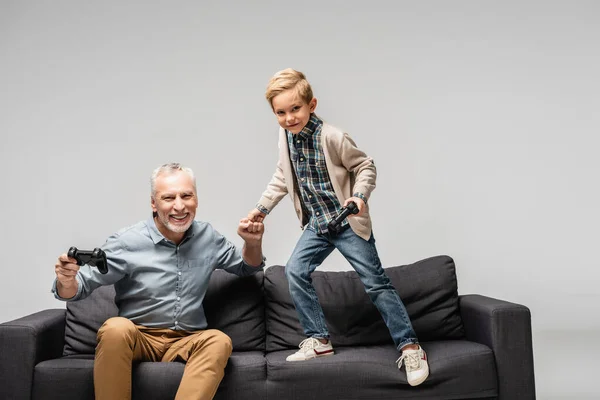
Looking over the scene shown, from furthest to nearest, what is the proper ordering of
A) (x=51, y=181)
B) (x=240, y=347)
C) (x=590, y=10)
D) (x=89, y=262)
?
(x=590, y=10) < (x=51, y=181) < (x=240, y=347) < (x=89, y=262)

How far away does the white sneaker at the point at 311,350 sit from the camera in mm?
3112

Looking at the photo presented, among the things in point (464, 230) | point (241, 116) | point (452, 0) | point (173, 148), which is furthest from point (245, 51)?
point (464, 230)

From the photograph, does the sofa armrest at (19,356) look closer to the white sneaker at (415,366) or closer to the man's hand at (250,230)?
the man's hand at (250,230)

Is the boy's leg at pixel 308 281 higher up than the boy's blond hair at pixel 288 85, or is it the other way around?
the boy's blond hair at pixel 288 85

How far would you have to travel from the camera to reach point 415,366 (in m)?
3.01

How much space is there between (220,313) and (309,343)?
50 cm

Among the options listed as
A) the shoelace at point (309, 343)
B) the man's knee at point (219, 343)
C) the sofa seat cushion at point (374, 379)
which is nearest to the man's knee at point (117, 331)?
the man's knee at point (219, 343)

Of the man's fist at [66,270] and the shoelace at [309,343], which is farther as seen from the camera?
the shoelace at [309,343]

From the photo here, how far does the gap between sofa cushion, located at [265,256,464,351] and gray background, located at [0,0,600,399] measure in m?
0.72

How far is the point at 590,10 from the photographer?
456 centimetres

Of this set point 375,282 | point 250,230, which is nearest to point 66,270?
point 250,230

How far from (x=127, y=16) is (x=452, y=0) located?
1.96 m

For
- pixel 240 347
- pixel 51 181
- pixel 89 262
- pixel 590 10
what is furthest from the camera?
pixel 590 10

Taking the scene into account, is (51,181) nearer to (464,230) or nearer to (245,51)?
(245,51)
